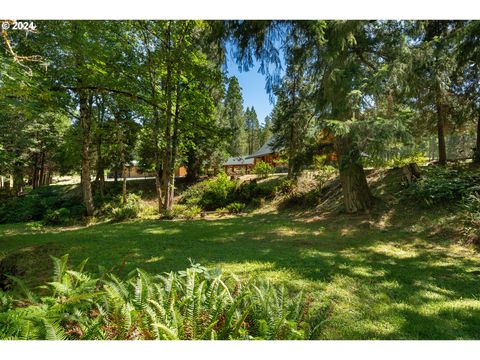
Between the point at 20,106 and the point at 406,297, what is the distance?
541 cm

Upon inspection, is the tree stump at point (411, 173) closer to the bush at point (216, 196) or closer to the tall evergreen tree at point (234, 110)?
the tall evergreen tree at point (234, 110)

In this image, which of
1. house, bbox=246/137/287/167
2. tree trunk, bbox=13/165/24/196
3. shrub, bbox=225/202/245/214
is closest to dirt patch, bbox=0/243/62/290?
shrub, bbox=225/202/245/214

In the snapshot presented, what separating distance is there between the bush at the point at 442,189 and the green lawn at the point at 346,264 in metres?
1.44

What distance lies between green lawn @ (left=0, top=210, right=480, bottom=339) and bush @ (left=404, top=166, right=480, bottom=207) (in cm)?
144

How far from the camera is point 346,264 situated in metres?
3.85

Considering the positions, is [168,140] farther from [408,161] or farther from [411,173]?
[408,161]

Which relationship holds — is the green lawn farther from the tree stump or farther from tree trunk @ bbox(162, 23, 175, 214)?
tree trunk @ bbox(162, 23, 175, 214)

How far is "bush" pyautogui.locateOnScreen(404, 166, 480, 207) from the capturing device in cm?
651

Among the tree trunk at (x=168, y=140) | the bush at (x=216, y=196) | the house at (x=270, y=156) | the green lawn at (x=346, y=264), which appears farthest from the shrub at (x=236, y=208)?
the house at (x=270, y=156)

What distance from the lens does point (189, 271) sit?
229cm

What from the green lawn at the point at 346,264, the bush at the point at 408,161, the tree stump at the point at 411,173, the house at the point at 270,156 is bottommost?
the green lawn at the point at 346,264

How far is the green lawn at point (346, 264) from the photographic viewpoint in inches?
89.7

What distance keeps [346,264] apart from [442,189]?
475cm
